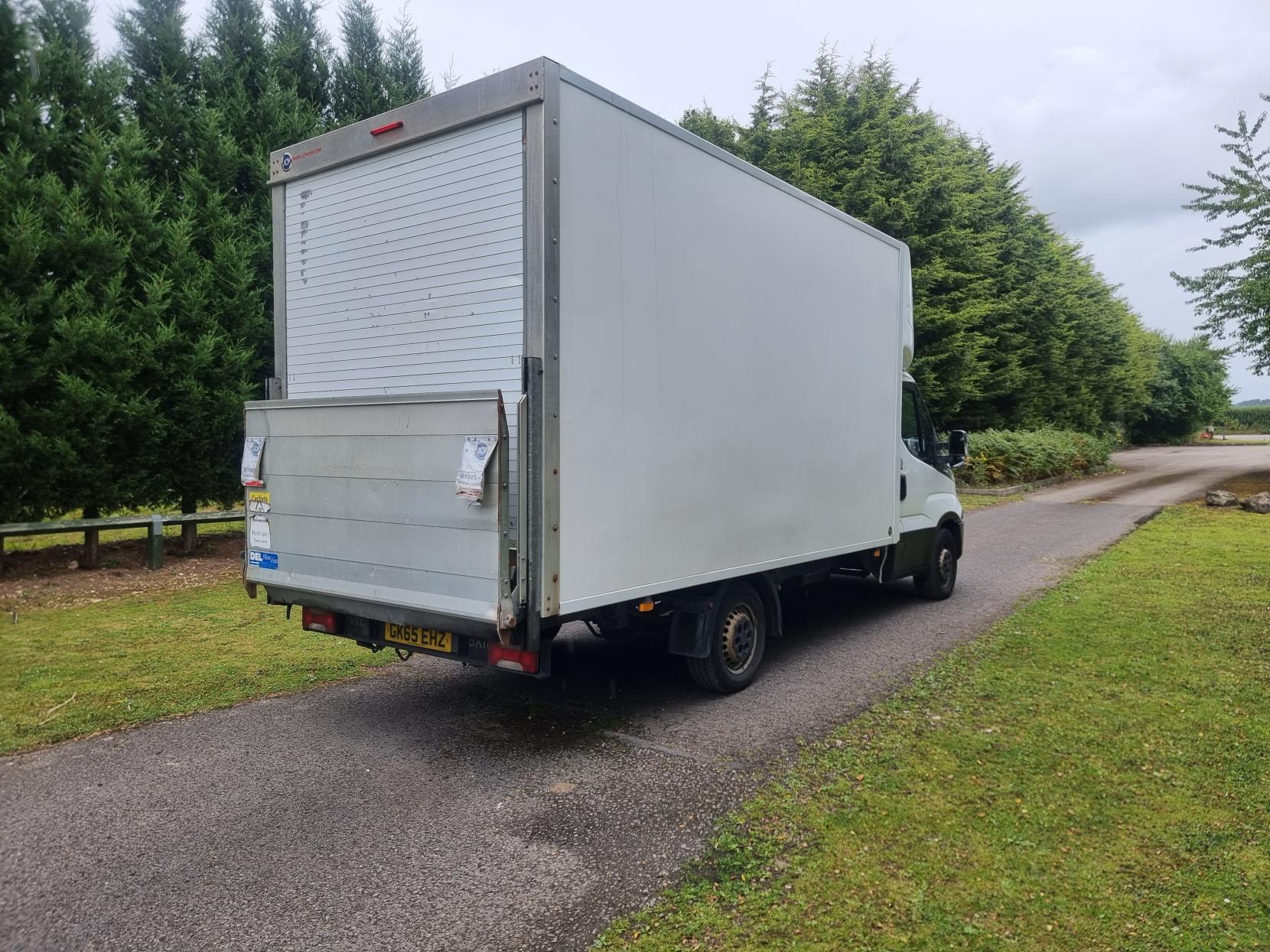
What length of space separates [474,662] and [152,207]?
8158mm

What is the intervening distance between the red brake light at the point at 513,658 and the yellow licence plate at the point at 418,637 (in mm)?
250

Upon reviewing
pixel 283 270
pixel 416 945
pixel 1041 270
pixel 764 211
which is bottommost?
pixel 416 945

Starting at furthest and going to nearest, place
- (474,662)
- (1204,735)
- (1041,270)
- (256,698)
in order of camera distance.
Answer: (1041,270), (256,698), (1204,735), (474,662)

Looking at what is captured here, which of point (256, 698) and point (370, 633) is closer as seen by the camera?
point (370, 633)

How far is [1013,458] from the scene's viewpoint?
69.3 feet

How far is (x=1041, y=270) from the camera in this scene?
26.7 meters

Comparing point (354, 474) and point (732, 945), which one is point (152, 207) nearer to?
point (354, 474)

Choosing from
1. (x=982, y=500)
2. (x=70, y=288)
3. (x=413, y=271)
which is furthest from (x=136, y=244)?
(x=982, y=500)

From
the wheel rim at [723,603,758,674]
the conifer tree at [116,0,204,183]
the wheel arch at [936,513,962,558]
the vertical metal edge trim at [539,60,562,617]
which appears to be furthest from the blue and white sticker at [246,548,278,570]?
the conifer tree at [116,0,204,183]

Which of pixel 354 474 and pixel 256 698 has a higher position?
pixel 354 474

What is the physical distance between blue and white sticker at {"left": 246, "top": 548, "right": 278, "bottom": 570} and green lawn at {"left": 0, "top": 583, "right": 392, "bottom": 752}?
41.2 inches

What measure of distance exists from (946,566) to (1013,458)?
14.1m

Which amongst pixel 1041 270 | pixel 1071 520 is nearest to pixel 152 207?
pixel 1071 520

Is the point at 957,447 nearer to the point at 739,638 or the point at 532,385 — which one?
the point at 739,638
